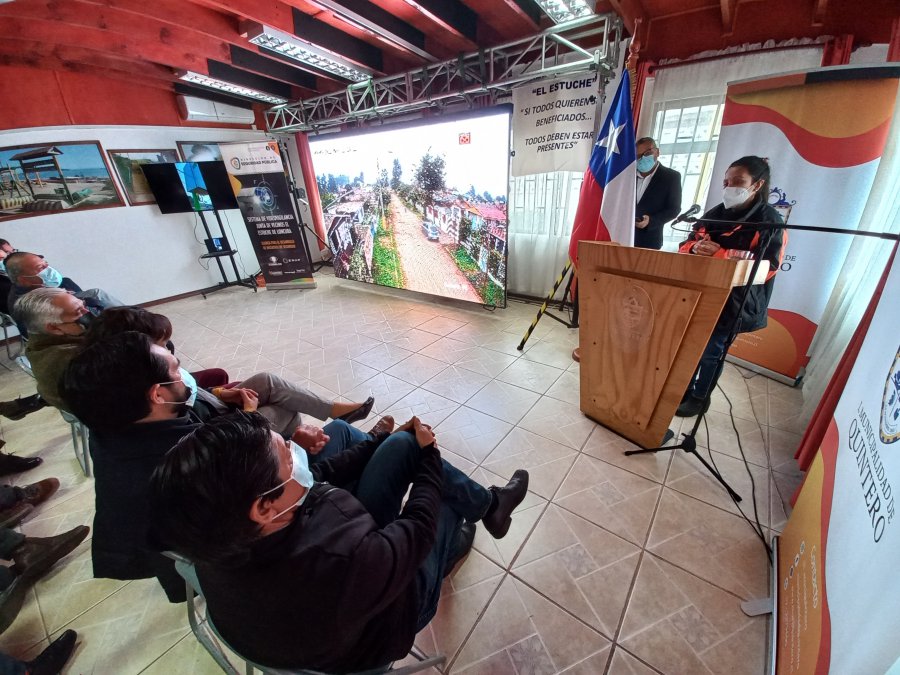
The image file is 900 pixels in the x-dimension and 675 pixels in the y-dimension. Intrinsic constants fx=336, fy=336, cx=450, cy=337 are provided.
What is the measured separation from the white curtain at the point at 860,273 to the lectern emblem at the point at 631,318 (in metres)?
1.31

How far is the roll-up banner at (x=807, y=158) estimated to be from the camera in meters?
2.01

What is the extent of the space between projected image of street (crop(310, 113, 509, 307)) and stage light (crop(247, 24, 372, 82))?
69 centimetres

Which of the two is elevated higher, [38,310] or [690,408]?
[38,310]

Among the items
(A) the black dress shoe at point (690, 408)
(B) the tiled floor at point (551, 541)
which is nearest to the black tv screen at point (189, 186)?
(B) the tiled floor at point (551, 541)

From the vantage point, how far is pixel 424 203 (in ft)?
13.4

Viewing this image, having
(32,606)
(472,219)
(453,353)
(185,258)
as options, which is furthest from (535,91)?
(185,258)

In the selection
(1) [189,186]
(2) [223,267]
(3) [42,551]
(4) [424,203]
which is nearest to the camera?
(3) [42,551]

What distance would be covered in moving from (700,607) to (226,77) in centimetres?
668

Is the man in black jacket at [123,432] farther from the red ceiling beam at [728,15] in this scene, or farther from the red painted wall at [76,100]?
the red painted wall at [76,100]

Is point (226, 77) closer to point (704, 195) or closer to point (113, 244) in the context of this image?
point (113, 244)

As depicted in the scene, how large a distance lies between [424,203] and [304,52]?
195cm

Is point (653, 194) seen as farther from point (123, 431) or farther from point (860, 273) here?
point (123, 431)

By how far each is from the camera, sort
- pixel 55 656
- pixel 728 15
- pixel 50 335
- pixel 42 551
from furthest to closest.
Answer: pixel 728 15
pixel 50 335
pixel 42 551
pixel 55 656

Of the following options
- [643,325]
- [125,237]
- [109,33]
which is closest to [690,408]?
[643,325]
